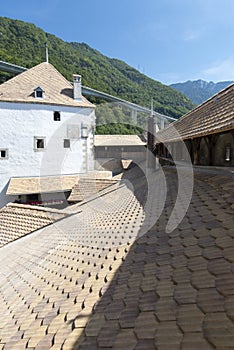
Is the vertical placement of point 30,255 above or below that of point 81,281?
below

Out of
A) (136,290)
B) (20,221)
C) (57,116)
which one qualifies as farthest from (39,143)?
(136,290)

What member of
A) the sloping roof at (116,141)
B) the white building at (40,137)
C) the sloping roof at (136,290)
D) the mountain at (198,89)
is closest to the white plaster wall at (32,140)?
the white building at (40,137)

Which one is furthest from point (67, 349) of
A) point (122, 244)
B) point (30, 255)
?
point (30, 255)

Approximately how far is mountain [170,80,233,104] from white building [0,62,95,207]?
11475 cm

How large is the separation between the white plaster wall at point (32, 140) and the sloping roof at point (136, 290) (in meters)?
14.3

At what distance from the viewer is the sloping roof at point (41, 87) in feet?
56.5

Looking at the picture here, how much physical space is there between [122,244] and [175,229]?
2.70 ft

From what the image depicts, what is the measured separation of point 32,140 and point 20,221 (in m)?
10.6

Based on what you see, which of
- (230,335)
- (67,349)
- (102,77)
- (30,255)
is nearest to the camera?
(230,335)

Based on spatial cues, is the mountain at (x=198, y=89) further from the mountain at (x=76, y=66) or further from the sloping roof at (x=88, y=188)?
the sloping roof at (x=88, y=188)

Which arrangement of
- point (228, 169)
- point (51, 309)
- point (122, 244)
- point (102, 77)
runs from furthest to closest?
point (102, 77), point (228, 169), point (122, 244), point (51, 309)

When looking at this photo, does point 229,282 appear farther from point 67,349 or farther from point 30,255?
point 30,255

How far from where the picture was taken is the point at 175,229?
10.5 ft

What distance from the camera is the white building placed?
17.0 m
